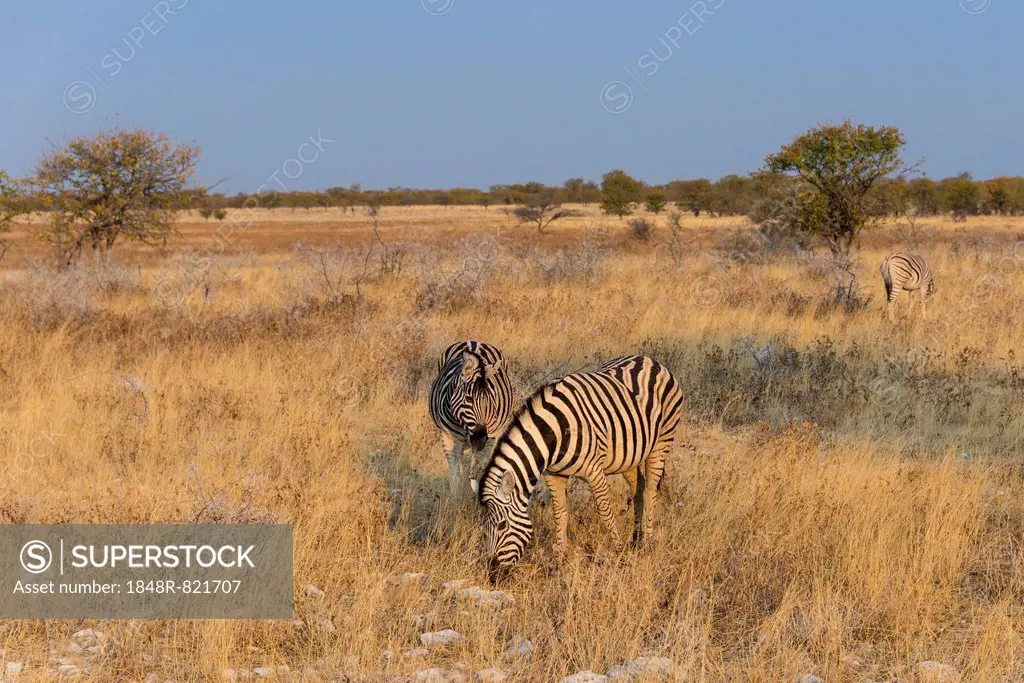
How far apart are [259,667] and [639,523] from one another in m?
2.59

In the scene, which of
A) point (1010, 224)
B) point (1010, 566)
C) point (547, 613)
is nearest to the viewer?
point (547, 613)

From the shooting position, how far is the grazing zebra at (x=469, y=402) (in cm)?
588

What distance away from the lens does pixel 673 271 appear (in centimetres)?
1975

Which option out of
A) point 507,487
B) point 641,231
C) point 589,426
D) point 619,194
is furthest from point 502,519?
point 619,194

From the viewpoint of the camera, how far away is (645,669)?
4.08 m

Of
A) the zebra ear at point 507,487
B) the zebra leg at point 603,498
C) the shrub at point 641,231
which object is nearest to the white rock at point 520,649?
the zebra ear at point 507,487

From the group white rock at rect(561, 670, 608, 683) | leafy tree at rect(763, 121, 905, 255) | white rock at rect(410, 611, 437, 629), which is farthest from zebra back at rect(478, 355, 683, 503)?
leafy tree at rect(763, 121, 905, 255)

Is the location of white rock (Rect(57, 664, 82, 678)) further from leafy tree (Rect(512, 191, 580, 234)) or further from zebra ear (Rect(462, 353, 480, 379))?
leafy tree (Rect(512, 191, 580, 234))

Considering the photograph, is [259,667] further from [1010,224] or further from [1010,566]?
[1010,224]

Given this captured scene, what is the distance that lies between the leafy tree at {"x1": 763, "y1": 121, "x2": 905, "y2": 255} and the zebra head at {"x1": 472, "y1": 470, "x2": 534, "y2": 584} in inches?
639

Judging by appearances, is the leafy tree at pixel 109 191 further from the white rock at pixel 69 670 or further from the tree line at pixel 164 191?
the white rock at pixel 69 670

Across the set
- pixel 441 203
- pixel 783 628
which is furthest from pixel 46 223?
pixel 441 203

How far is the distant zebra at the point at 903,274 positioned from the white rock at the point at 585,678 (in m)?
12.1

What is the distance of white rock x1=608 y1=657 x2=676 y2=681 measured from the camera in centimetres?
398
